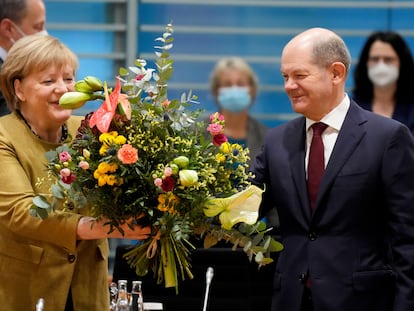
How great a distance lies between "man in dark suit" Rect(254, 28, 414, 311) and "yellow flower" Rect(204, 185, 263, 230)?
0.40 metres

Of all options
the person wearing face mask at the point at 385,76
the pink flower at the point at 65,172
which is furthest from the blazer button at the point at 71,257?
the person wearing face mask at the point at 385,76

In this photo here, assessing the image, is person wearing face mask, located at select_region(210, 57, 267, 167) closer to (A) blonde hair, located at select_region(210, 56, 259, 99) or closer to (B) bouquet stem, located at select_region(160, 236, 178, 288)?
(A) blonde hair, located at select_region(210, 56, 259, 99)

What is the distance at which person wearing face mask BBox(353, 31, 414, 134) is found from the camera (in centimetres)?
590

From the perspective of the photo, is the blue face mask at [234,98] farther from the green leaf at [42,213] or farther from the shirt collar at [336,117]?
the green leaf at [42,213]

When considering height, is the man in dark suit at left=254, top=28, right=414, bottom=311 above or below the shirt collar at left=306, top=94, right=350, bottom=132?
below

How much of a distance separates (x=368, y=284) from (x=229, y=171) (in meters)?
0.66

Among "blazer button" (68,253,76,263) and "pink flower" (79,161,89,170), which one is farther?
"blazer button" (68,253,76,263)

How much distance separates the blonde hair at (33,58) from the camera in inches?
137

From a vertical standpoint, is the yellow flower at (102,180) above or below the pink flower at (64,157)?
below

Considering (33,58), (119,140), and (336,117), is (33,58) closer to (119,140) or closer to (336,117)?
(119,140)

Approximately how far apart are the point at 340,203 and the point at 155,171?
74 cm

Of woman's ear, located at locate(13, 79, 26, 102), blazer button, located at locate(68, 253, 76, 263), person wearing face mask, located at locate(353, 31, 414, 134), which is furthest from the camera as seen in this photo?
person wearing face mask, located at locate(353, 31, 414, 134)

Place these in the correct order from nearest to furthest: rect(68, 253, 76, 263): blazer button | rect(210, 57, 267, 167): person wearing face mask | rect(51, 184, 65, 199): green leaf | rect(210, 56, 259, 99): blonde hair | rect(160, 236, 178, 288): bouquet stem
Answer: rect(51, 184, 65, 199): green leaf < rect(160, 236, 178, 288): bouquet stem < rect(68, 253, 76, 263): blazer button < rect(210, 57, 267, 167): person wearing face mask < rect(210, 56, 259, 99): blonde hair

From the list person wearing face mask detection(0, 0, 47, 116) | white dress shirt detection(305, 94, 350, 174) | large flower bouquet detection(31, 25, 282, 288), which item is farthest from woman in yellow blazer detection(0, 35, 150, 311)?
person wearing face mask detection(0, 0, 47, 116)
